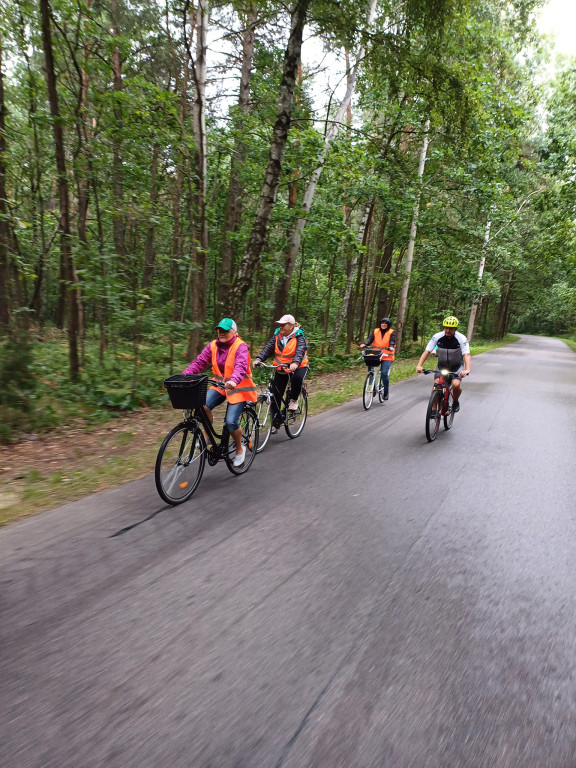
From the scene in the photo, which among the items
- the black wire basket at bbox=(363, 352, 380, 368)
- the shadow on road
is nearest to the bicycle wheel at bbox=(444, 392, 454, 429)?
the black wire basket at bbox=(363, 352, 380, 368)

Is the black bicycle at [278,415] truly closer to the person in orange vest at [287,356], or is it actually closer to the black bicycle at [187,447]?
the person in orange vest at [287,356]

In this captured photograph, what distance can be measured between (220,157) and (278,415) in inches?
411

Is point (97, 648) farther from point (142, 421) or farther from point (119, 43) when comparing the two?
point (119, 43)

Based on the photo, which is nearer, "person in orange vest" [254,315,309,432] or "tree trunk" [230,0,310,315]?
"person in orange vest" [254,315,309,432]

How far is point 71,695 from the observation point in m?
2.33

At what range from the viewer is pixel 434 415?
25.8 feet

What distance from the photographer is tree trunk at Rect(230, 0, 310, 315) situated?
9.11m

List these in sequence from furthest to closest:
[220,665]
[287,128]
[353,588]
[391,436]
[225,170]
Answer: [225,170], [287,128], [391,436], [353,588], [220,665]

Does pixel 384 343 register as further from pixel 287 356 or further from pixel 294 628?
pixel 294 628

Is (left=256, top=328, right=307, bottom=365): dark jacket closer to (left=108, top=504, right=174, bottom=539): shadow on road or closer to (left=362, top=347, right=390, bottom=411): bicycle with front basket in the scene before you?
(left=108, top=504, right=174, bottom=539): shadow on road

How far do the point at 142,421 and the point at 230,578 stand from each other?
536 cm

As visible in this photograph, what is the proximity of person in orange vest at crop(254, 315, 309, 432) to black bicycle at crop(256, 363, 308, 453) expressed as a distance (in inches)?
2.4

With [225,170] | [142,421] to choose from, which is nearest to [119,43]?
[142,421]

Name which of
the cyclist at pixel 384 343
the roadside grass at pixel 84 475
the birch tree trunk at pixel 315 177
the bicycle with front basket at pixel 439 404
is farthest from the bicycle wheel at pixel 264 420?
the birch tree trunk at pixel 315 177
